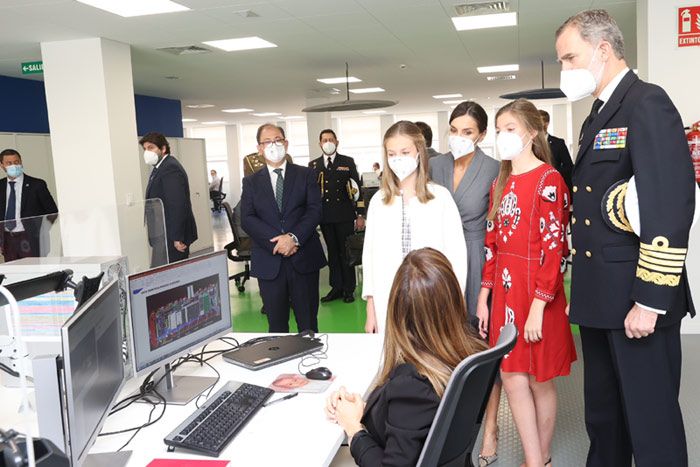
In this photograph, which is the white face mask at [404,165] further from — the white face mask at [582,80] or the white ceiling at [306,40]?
the white ceiling at [306,40]

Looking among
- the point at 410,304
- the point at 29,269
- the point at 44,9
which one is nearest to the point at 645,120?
the point at 410,304

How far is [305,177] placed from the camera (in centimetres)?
378

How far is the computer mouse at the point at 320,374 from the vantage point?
2.05m

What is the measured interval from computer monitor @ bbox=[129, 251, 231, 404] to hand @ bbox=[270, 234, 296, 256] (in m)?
1.30

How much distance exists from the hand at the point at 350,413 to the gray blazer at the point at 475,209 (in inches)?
50.0

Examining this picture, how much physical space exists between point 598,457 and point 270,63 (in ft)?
22.8

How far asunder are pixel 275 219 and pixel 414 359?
2310 millimetres

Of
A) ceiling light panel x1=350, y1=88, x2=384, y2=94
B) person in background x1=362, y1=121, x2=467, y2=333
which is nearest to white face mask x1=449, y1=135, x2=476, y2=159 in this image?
person in background x1=362, y1=121, x2=467, y2=333

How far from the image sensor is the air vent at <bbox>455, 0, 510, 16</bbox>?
5359 mm

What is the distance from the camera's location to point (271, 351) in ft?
7.64

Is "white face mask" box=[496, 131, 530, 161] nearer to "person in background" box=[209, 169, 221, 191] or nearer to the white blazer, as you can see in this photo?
the white blazer

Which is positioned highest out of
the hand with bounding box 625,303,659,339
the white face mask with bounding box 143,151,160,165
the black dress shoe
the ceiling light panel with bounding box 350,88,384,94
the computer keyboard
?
the ceiling light panel with bounding box 350,88,384,94

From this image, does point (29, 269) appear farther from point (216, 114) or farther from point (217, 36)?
point (216, 114)

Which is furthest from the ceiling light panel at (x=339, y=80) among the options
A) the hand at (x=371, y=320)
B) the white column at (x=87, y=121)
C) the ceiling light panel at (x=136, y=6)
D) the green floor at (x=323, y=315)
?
the hand at (x=371, y=320)
